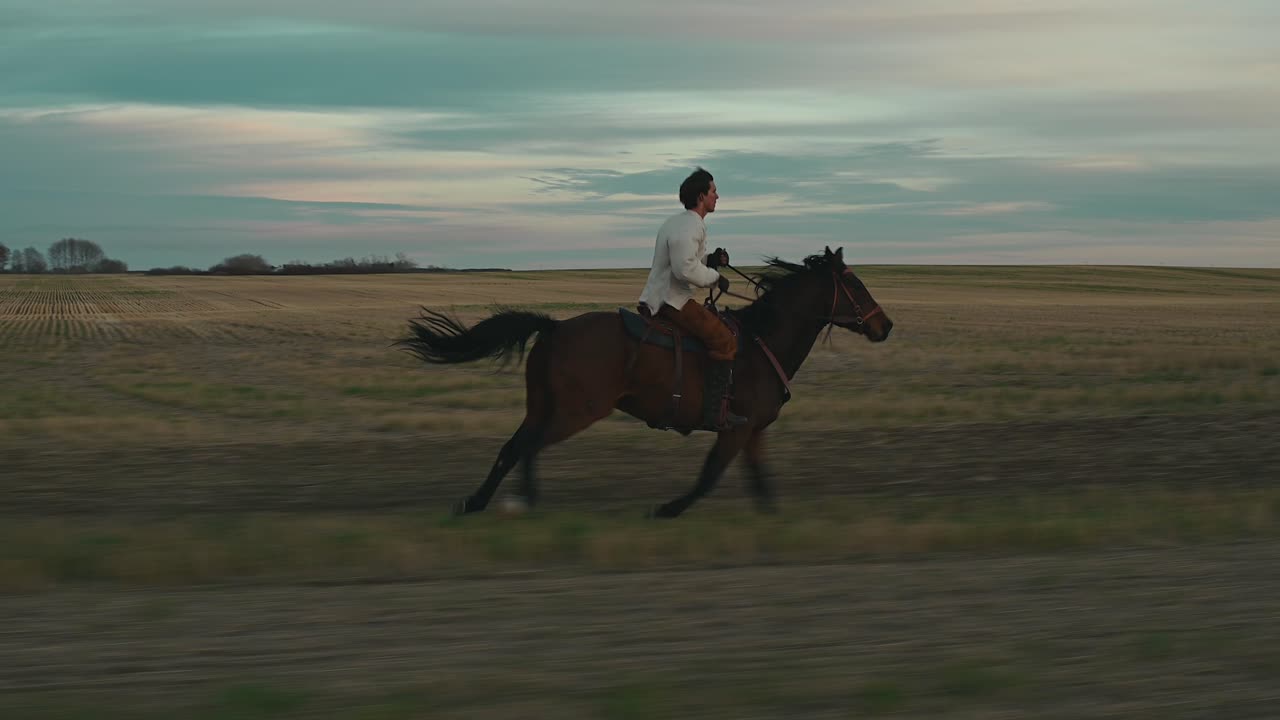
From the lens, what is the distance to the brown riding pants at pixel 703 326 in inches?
372

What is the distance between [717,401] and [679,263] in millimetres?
1099

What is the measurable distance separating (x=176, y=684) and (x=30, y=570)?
3.10 metres

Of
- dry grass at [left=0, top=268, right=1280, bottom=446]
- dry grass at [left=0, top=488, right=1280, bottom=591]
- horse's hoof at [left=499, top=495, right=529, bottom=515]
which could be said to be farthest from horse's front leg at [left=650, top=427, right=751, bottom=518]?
dry grass at [left=0, top=268, right=1280, bottom=446]

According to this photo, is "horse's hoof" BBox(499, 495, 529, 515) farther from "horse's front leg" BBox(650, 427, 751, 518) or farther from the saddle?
the saddle

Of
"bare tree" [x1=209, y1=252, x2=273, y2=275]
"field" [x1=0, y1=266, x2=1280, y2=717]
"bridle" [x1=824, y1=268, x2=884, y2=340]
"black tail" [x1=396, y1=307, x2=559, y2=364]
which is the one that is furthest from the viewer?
"bare tree" [x1=209, y1=252, x2=273, y2=275]

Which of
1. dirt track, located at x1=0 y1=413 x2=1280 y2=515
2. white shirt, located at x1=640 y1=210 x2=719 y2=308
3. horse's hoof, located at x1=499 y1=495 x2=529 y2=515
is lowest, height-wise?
dirt track, located at x1=0 y1=413 x2=1280 y2=515

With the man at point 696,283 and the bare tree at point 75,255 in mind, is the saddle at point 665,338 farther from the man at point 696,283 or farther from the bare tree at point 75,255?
the bare tree at point 75,255

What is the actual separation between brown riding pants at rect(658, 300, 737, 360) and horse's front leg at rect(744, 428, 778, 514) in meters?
0.77

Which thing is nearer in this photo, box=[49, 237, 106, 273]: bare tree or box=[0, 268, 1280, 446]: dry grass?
box=[0, 268, 1280, 446]: dry grass

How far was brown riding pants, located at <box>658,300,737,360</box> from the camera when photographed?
9453 millimetres

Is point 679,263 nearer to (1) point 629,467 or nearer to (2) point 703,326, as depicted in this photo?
(2) point 703,326

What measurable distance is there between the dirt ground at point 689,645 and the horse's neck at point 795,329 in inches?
108

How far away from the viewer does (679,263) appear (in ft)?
30.3

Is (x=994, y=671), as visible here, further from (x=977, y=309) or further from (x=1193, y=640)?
(x=977, y=309)
